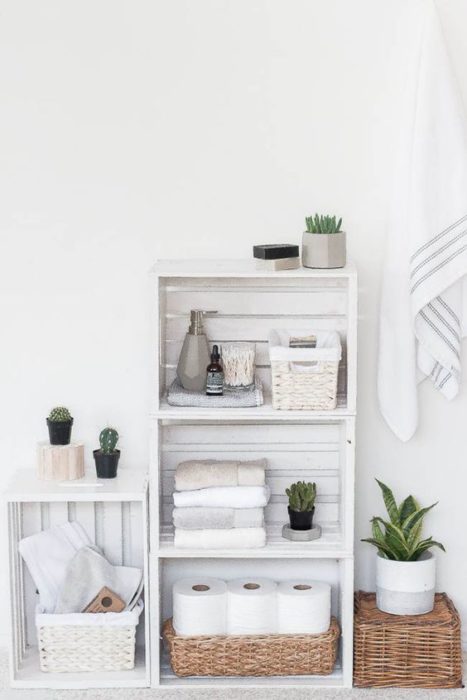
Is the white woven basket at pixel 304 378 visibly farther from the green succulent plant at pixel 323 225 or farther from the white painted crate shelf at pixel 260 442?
the green succulent plant at pixel 323 225

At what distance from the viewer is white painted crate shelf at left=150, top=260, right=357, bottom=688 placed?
124 inches

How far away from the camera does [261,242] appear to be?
10.9ft

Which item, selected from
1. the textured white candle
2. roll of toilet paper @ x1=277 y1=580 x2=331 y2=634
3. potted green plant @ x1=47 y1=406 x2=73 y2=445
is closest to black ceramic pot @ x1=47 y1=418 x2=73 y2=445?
potted green plant @ x1=47 y1=406 x2=73 y2=445

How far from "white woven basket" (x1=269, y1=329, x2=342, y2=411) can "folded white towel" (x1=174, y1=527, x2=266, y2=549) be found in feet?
1.18

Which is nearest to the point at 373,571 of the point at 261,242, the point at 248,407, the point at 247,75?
the point at 248,407

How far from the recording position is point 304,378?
3.09 metres

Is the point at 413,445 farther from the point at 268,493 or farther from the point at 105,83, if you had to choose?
the point at 105,83

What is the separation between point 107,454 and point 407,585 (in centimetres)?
91

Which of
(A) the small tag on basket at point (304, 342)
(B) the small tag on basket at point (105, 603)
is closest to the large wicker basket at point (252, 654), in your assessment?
(B) the small tag on basket at point (105, 603)

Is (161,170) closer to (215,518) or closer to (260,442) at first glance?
(260,442)

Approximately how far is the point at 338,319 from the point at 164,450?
635 mm

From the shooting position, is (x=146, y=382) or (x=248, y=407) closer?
(x=248, y=407)

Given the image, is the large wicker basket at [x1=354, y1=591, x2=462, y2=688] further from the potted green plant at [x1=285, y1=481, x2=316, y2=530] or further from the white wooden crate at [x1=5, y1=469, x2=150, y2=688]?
→ the white wooden crate at [x1=5, y1=469, x2=150, y2=688]

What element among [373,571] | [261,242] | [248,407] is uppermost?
[261,242]
